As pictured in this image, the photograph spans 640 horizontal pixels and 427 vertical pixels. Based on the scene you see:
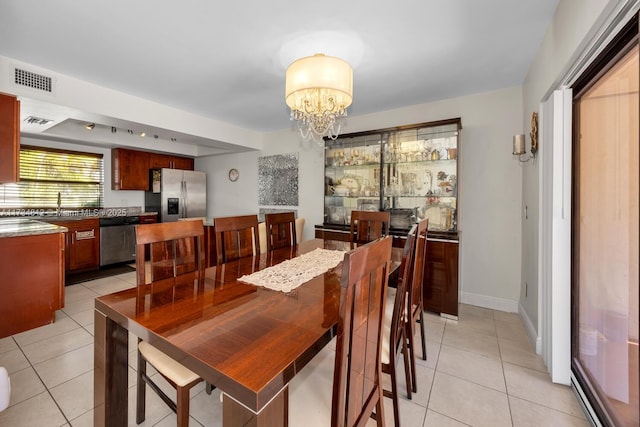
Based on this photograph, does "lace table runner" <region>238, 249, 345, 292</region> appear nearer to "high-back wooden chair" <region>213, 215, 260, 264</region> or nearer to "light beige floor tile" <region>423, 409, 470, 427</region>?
"high-back wooden chair" <region>213, 215, 260, 264</region>

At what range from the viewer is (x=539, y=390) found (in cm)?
176

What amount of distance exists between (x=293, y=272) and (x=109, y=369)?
0.97 metres

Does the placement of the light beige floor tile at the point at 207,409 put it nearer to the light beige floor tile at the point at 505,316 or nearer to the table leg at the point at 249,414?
the table leg at the point at 249,414

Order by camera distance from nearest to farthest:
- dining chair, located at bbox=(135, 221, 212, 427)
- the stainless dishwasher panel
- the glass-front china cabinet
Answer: dining chair, located at bbox=(135, 221, 212, 427)
the glass-front china cabinet
the stainless dishwasher panel

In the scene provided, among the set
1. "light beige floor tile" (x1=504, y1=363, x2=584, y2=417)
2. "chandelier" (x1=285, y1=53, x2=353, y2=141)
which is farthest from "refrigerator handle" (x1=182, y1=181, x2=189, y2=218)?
"light beige floor tile" (x1=504, y1=363, x2=584, y2=417)

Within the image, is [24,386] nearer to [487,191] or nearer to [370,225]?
[370,225]

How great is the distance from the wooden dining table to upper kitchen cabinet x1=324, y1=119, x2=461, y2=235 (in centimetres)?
→ 202

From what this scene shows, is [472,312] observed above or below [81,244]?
below

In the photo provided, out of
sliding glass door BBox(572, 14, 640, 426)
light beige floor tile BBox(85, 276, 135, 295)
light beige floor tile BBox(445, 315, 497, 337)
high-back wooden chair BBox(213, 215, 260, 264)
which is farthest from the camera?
light beige floor tile BBox(85, 276, 135, 295)

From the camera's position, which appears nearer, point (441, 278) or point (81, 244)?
point (441, 278)

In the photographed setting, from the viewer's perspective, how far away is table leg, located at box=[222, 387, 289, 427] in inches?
28.1

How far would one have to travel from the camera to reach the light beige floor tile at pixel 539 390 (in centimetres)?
164

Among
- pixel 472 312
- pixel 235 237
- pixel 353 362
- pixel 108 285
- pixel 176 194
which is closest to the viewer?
pixel 353 362

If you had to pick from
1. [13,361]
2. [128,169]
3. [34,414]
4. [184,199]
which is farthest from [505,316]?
[128,169]
